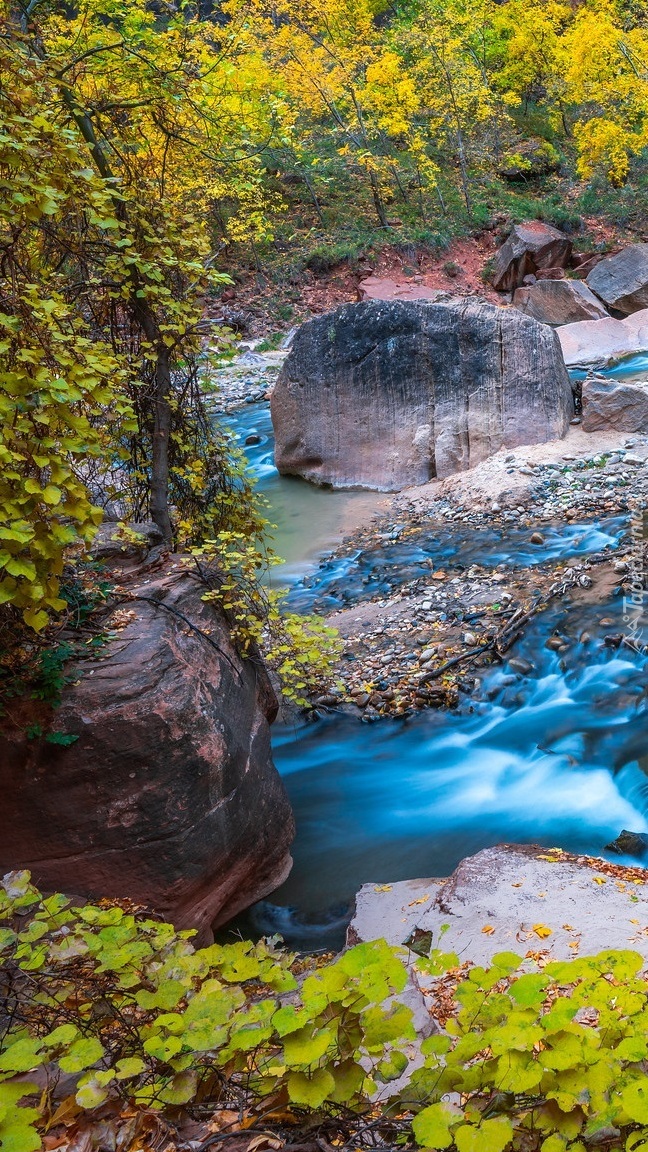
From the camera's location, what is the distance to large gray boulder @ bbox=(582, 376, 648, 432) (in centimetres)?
1055

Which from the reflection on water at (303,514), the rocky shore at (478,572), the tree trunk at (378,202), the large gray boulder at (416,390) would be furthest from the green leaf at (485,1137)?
the tree trunk at (378,202)

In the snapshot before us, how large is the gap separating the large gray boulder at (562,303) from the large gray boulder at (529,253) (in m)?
3.71

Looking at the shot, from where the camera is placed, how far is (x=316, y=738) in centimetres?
610

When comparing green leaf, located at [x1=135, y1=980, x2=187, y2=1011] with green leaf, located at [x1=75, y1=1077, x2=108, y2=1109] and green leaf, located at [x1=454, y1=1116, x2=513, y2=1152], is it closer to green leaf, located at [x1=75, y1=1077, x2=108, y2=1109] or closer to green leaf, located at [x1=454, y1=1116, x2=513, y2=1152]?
green leaf, located at [x1=75, y1=1077, x2=108, y2=1109]

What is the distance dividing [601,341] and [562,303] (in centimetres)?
416

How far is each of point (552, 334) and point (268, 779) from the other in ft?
27.2

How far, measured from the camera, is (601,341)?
16219 millimetres

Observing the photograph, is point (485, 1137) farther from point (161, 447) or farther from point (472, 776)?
point (161, 447)

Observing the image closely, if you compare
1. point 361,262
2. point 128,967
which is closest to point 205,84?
point 128,967

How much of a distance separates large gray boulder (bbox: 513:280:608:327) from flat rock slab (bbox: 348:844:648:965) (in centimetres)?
1788

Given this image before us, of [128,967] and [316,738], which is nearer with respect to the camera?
[128,967]

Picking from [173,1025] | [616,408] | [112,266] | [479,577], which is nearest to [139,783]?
[173,1025]

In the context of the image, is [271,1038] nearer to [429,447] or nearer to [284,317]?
[429,447]

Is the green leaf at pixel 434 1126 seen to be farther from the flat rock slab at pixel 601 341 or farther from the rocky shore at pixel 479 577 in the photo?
the flat rock slab at pixel 601 341
